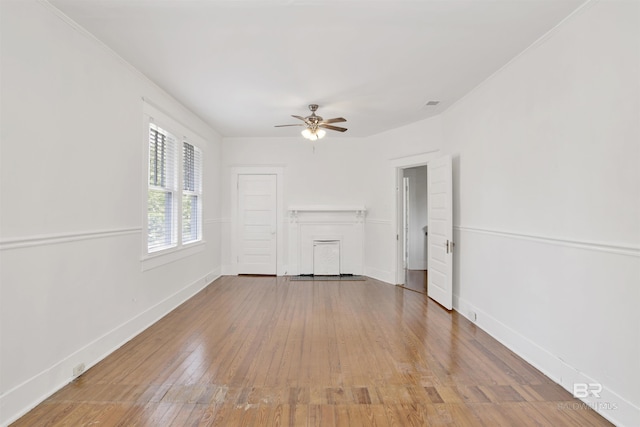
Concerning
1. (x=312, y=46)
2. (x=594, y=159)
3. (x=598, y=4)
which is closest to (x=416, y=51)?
(x=312, y=46)

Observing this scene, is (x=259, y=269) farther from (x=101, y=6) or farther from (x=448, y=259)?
(x=101, y=6)

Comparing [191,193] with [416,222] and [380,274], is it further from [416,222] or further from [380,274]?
[416,222]

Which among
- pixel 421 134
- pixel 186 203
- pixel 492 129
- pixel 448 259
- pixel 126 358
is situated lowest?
pixel 126 358

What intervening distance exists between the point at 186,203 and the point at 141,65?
81.8 inches

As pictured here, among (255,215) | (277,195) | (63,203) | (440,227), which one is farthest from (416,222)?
(63,203)

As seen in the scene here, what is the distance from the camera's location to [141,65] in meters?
3.15

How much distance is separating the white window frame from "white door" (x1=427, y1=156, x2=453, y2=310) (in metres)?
3.64

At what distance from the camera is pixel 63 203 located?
235 cm

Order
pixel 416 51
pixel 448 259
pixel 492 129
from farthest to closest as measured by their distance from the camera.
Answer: pixel 448 259, pixel 492 129, pixel 416 51

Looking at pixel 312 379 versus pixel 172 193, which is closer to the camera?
pixel 312 379

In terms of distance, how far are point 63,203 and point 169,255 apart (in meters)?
1.78

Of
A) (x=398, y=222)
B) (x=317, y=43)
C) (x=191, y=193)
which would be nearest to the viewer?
(x=317, y=43)

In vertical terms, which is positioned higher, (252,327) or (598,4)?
(598,4)

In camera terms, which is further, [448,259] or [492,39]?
[448,259]
